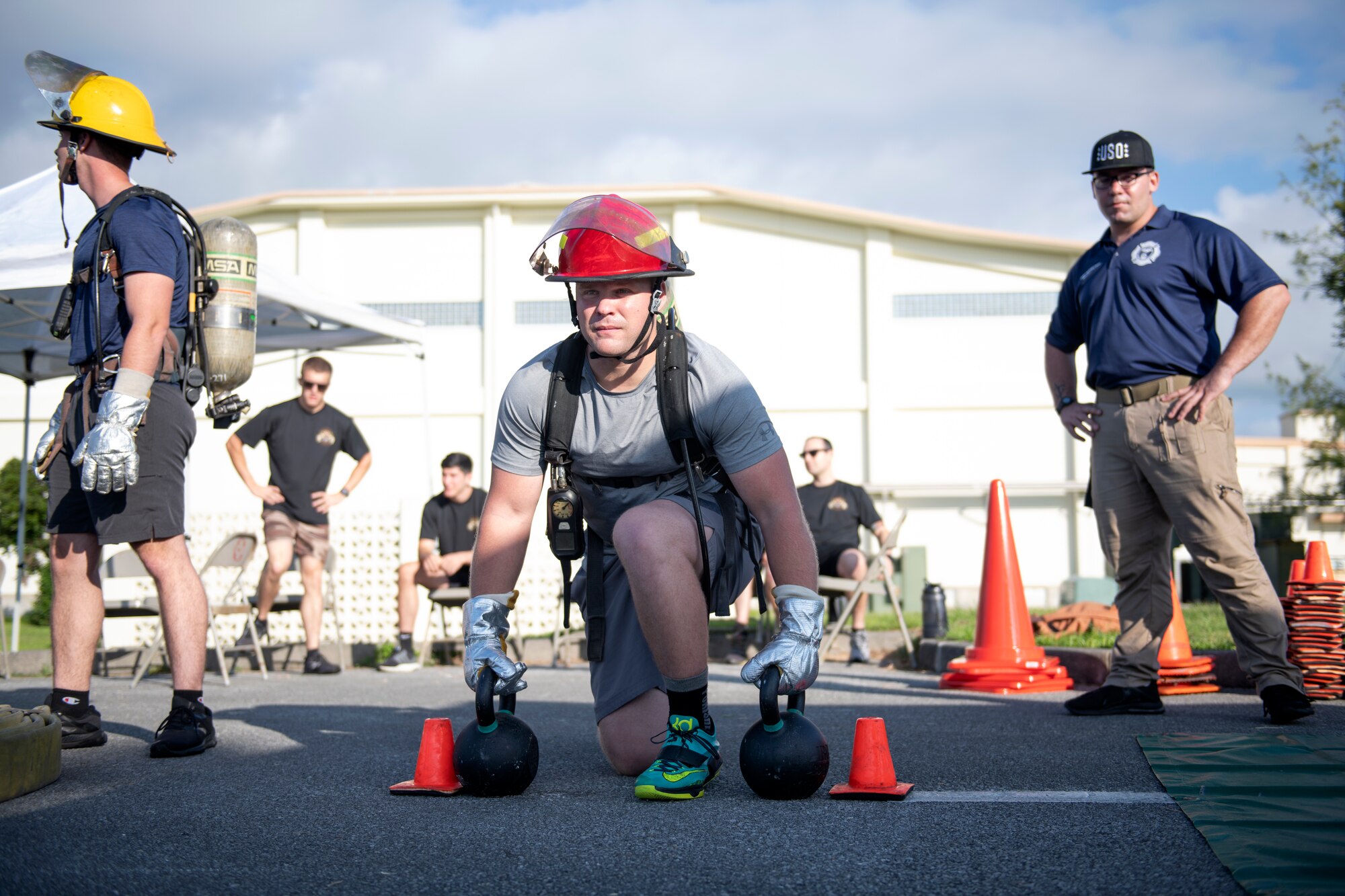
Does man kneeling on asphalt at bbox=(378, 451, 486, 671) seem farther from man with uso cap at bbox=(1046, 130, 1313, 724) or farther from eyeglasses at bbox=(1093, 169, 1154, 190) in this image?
eyeglasses at bbox=(1093, 169, 1154, 190)

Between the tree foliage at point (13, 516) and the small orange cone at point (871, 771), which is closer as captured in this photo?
the small orange cone at point (871, 771)

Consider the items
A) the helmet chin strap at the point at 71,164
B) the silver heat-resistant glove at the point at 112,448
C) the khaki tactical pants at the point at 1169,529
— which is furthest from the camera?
the khaki tactical pants at the point at 1169,529

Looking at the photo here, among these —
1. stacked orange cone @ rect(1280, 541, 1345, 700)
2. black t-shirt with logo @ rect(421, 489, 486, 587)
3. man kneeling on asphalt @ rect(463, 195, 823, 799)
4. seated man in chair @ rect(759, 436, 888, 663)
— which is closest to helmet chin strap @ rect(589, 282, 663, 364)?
man kneeling on asphalt @ rect(463, 195, 823, 799)

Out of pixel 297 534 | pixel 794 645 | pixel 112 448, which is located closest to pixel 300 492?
pixel 297 534

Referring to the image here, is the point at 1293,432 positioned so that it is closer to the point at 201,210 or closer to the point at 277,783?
the point at 201,210

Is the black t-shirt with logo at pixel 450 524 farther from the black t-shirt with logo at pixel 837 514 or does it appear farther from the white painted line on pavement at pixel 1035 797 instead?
the white painted line on pavement at pixel 1035 797

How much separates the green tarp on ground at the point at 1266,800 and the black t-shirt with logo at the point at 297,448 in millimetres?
6860

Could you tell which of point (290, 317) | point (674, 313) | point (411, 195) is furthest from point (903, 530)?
point (674, 313)

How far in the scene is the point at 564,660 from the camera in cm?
1041

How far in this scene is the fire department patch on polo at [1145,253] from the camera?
5195mm

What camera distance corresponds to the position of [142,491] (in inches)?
168

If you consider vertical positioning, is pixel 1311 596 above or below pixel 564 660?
above

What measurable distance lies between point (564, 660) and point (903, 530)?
Result: 14304 mm

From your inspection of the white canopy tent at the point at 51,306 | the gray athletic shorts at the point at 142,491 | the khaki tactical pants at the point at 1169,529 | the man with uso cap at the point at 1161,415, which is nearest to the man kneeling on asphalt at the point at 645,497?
the gray athletic shorts at the point at 142,491
